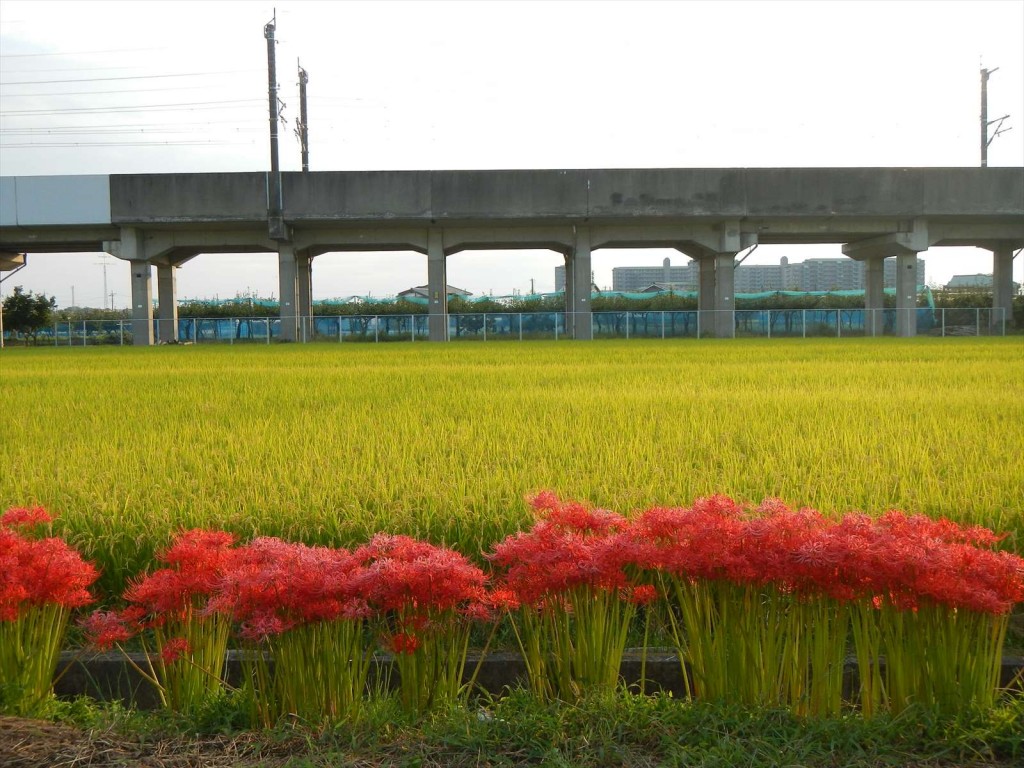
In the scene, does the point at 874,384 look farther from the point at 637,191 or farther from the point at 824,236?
the point at 824,236

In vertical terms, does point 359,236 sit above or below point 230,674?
above

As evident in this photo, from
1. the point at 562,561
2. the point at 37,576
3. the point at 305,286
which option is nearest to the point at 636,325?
the point at 305,286

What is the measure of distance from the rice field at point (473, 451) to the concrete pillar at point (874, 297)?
20652 mm

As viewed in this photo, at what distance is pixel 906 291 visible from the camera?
28.8 meters

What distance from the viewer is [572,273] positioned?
2967 cm

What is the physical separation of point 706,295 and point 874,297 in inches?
233

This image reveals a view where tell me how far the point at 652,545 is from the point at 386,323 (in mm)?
29706

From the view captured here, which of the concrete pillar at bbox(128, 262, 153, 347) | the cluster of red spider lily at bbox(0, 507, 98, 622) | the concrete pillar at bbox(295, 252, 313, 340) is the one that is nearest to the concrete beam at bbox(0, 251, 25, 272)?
the concrete pillar at bbox(128, 262, 153, 347)

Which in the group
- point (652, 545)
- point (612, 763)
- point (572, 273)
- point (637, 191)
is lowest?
point (612, 763)

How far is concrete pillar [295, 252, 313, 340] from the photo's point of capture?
29.2 metres

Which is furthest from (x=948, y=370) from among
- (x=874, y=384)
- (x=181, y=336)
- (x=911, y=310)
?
(x=181, y=336)

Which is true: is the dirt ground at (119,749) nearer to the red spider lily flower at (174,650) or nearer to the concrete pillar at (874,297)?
the red spider lily flower at (174,650)

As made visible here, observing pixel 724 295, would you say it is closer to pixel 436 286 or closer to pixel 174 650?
pixel 436 286

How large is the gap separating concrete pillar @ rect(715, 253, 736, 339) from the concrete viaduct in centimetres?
12
